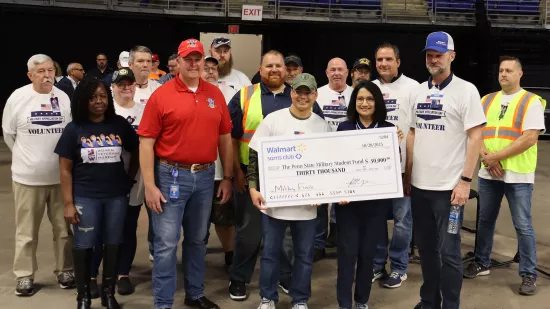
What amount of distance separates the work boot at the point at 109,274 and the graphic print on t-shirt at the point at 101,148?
1.94 ft

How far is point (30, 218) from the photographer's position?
3779 mm

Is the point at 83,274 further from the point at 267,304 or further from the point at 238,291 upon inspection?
the point at 267,304

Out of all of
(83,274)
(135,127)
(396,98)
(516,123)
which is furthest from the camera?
(396,98)

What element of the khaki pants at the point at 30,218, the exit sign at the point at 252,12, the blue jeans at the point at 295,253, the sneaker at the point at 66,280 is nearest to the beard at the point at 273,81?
the blue jeans at the point at 295,253

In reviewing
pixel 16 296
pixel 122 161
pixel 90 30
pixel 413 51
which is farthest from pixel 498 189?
pixel 90 30

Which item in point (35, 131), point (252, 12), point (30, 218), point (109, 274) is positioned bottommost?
point (109, 274)

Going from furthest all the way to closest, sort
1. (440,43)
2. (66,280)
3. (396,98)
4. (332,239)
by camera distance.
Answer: (332,239), (396,98), (66,280), (440,43)

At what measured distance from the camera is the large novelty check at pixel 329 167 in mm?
3199

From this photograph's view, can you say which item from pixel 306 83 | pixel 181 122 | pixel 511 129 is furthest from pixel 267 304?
pixel 511 129

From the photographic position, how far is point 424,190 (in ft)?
10.4

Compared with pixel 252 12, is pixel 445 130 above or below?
below

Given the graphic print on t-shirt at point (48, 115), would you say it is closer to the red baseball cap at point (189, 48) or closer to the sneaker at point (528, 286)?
the red baseball cap at point (189, 48)

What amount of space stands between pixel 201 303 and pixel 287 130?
4.34 feet

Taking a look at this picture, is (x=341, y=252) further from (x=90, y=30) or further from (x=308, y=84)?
(x=90, y=30)
